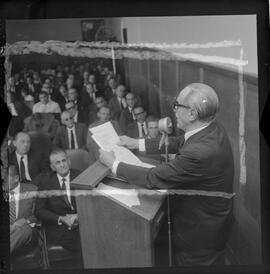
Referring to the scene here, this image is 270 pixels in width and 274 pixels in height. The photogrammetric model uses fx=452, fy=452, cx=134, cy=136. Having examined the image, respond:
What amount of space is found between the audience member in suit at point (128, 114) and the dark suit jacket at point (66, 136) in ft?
0.42

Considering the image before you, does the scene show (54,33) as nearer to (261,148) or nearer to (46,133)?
(46,133)

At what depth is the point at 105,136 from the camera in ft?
5.03

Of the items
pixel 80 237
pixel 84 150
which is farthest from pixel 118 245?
pixel 84 150

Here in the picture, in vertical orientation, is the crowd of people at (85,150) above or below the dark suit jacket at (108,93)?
below

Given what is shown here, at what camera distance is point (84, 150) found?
5.01 feet

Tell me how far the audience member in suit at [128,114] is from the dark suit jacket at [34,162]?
0.94 ft

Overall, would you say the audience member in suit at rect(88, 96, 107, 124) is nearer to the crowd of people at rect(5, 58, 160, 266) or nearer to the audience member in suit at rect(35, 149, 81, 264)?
the crowd of people at rect(5, 58, 160, 266)

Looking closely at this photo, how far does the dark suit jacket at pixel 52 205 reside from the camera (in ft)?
4.98

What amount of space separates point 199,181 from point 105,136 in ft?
1.15

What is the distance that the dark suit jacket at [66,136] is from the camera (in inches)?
59.9

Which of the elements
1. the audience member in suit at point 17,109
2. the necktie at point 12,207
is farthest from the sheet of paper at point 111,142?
the necktie at point 12,207

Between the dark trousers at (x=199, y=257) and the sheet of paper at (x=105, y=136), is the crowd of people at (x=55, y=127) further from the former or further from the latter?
the dark trousers at (x=199, y=257)

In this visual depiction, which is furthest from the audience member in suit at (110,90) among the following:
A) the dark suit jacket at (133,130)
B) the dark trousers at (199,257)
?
the dark trousers at (199,257)

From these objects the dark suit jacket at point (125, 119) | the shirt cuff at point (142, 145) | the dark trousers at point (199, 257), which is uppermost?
the dark suit jacket at point (125, 119)
